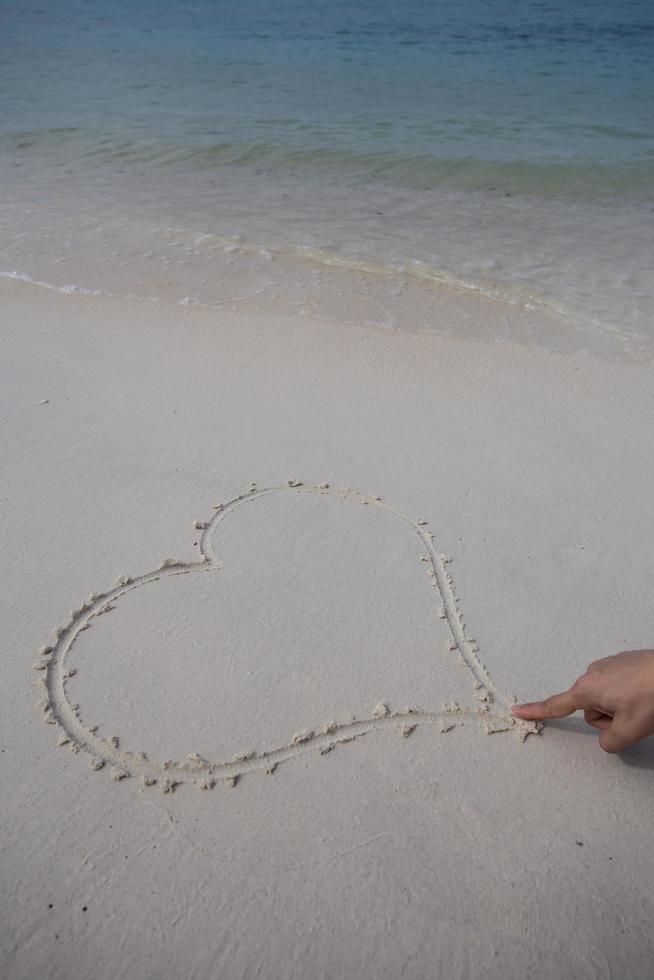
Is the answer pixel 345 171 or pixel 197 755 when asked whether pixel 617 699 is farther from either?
pixel 345 171

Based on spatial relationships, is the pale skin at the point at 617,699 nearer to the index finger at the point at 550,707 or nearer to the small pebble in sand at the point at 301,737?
the index finger at the point at 550,707

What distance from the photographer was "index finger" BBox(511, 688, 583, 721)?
1818mm

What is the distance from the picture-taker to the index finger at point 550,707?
5.97 feet

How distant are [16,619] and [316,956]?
4.13 feet

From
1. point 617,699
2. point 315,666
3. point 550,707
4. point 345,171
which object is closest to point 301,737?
point 315,666

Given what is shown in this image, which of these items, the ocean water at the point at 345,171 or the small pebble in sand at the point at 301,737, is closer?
the small pebble in sand at the point at 301,737

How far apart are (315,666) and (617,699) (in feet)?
2.61

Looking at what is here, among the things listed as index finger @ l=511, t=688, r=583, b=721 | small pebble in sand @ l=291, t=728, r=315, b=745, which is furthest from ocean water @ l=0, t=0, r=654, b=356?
small pebble in sand @ l=291, t=728, r=315, b=745

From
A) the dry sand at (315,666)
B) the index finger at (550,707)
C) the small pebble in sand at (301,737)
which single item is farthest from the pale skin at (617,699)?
the small pebble in sand at (301,737)

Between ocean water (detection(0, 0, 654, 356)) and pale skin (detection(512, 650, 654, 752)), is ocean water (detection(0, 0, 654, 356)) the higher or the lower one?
the higher one

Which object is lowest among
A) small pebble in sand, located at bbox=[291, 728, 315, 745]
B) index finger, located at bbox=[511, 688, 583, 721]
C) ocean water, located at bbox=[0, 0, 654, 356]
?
small pebble in sand, located at bbox=[291, 728, 315, 745]

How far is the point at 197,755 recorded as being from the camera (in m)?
1.85

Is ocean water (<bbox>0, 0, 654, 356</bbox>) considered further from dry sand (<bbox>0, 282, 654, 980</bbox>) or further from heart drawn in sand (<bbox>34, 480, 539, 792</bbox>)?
heart drawn in sand (<bbox>34, 480, 539, 792</bbox>)

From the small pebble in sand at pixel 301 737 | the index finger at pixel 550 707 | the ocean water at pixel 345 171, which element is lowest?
the small pebble in sand at pixel 301 737
